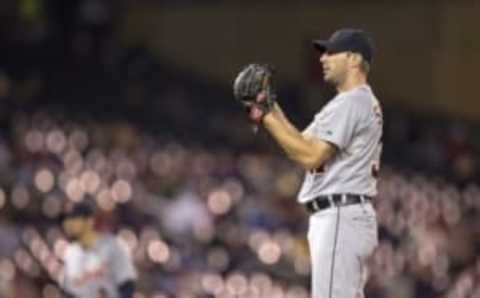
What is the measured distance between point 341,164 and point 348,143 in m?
0.09

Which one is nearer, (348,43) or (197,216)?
(348,43)

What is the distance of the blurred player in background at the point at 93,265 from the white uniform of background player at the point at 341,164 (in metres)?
3.01

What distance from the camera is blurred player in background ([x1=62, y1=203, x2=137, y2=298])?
9344 mm

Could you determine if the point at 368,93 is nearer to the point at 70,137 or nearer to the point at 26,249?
the point at 26,249

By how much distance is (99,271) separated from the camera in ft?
30.8

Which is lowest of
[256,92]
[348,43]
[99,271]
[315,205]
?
[99,271]

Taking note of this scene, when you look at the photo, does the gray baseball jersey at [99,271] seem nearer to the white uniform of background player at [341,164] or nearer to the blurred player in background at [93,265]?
the blurred player in background at [93,265]

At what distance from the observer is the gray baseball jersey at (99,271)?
9.36 metres

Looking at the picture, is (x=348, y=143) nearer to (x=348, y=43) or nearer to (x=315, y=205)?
(x=315, y=205)

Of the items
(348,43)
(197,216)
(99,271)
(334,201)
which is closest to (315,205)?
(334,201)

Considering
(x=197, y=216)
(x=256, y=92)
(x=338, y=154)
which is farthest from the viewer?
(x=197, y=216)

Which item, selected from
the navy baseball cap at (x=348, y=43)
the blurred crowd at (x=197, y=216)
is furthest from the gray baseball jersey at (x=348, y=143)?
the blurred crowd at (x=197, y=216)

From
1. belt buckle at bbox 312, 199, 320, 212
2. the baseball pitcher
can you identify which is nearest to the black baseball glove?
the baseball pitcher

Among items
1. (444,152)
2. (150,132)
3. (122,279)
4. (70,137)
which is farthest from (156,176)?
(122,279)
